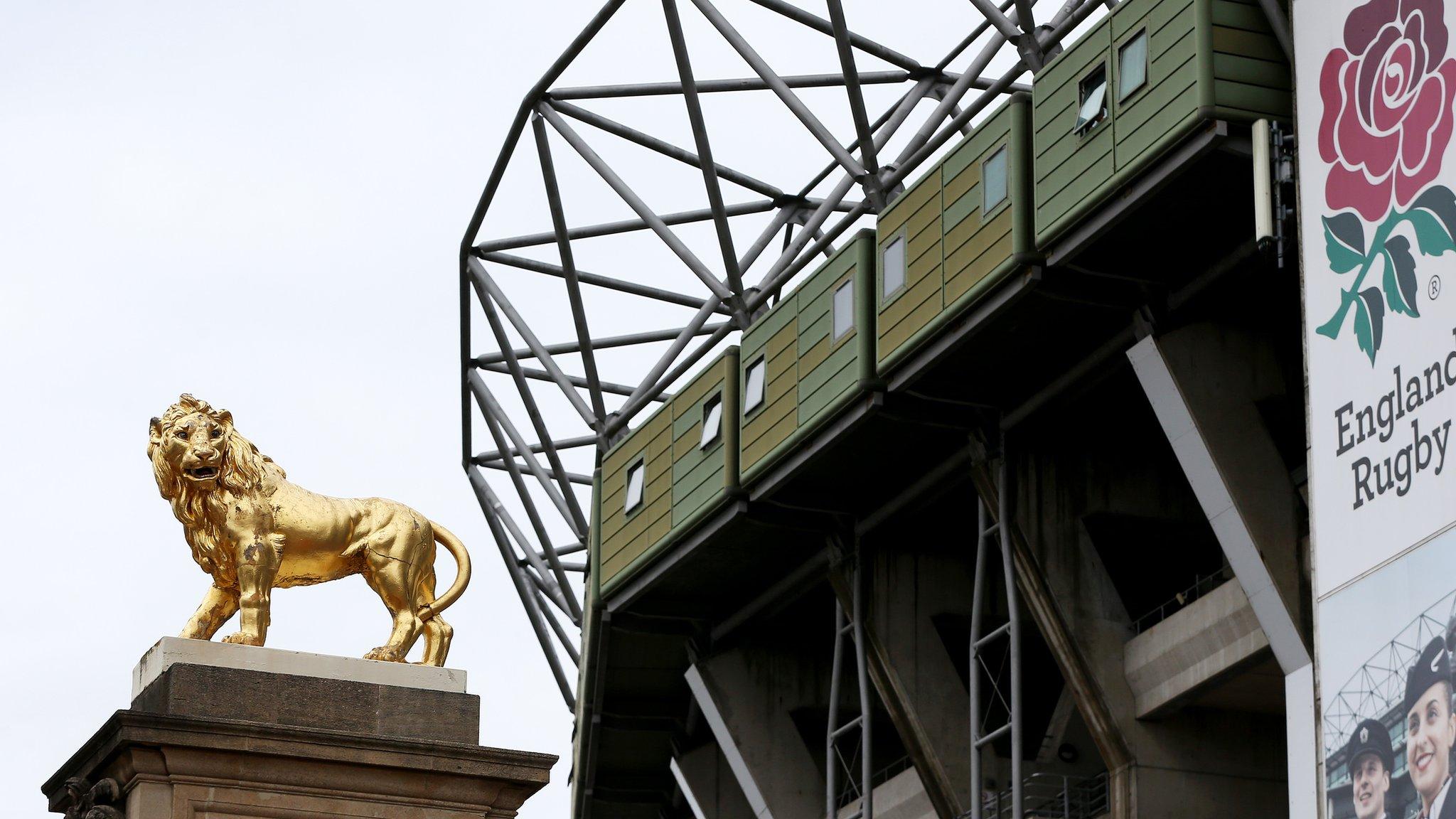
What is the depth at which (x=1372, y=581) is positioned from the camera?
31.4 meters

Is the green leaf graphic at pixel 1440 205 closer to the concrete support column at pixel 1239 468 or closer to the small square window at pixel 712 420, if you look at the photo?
the concrete support column at pixel 1239 468

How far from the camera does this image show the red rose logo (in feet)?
105

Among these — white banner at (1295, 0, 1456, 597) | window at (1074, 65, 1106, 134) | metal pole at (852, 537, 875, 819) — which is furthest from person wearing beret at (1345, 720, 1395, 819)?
metal pole at (852, 537, 875, 819)

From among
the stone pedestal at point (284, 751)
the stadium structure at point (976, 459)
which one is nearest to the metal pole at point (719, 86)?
the stadium structure at point (976, 459)

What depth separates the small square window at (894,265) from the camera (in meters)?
42.5

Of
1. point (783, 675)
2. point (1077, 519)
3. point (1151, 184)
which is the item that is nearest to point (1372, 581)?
point (1151, 184)

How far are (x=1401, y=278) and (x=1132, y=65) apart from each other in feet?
20.1

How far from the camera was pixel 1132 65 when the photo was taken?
36.7 meters

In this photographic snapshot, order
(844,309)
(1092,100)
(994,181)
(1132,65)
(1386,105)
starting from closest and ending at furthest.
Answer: (1386,105), (1132,65), (1092,100), (994,181), (844,309)

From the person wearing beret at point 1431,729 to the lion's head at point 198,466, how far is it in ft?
54.7

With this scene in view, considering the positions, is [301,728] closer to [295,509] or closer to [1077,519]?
[295,509]

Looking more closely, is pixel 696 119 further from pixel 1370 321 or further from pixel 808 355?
pixel 1370 321

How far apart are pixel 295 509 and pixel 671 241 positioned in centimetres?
1381

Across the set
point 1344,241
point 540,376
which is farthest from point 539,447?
point 1344,241
